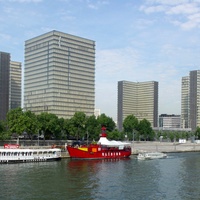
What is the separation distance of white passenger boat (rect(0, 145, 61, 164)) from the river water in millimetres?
15428

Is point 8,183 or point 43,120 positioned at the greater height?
point 43,120

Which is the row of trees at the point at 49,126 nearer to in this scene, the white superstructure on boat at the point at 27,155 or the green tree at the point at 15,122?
the green tree at the point at 15,122

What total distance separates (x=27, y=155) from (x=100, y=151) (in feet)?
83.6

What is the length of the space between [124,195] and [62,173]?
83.8 feet

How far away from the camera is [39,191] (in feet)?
203

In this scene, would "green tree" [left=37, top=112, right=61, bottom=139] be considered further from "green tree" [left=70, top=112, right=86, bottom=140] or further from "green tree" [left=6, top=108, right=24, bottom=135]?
"green tree" [left=6, top=108, right=24, bottom=135]

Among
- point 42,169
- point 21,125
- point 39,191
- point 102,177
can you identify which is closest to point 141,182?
point 102,177

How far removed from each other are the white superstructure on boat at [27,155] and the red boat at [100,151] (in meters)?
5.94

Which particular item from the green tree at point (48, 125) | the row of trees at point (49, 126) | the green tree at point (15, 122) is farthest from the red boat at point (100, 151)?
the green tree at point (48, 125)

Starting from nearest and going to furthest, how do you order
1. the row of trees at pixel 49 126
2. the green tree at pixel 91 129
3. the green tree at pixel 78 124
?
1. the row of trees at pixel 49 126
2. the green tree at pixel 78 124
3. the green tree at pixel 91 129

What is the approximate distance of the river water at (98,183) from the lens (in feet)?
195

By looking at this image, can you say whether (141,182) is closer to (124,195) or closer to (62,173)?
(124,195)

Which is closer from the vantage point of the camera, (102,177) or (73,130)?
(102,177)

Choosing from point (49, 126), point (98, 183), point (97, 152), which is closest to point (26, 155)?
point (97, 152)
